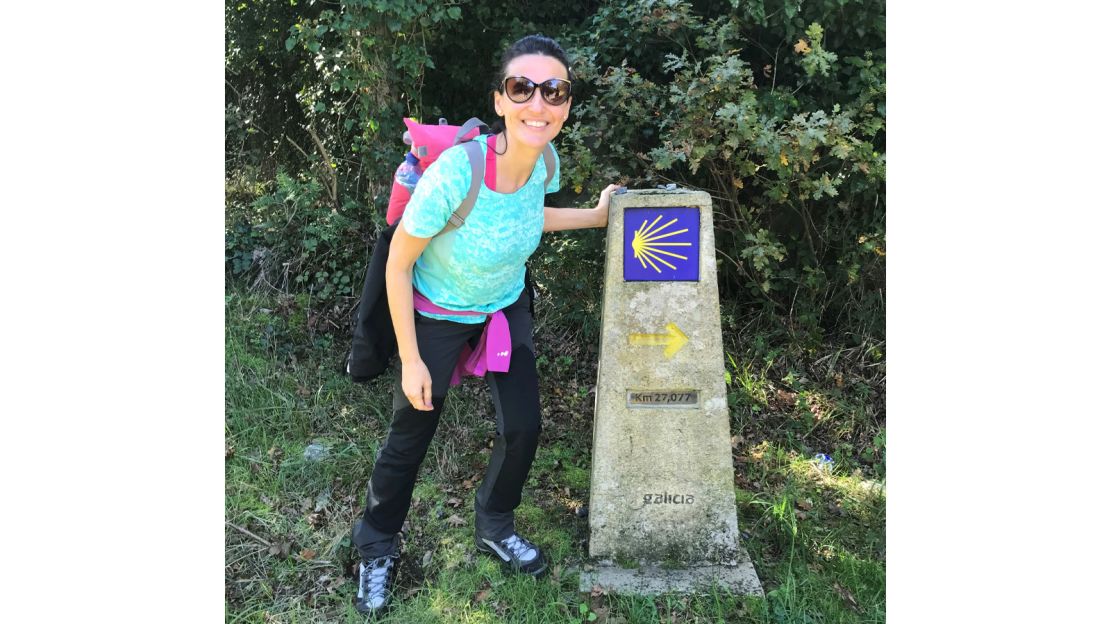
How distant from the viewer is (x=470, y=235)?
2408 millimetres

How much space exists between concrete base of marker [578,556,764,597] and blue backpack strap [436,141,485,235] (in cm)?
157

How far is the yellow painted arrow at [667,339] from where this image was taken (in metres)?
2.71

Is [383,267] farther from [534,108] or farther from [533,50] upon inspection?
[533,50]

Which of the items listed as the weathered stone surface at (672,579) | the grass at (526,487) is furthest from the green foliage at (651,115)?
the weathered stone surface at (672,579)

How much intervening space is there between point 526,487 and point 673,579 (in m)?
1.03

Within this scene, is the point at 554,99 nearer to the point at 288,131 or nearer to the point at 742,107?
the point at 742,107

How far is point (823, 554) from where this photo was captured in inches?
122

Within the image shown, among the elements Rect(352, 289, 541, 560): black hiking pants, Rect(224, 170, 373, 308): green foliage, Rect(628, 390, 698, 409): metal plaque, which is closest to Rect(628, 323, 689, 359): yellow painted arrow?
Rect(628, 390, 698, 409): metal plaque

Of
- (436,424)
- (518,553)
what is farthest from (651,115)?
(518,553)

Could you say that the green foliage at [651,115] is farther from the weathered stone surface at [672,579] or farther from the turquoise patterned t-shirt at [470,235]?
the weathered stone surface at [672,579]

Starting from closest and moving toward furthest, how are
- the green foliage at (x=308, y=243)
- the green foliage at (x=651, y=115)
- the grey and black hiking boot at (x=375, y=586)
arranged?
the grey and black hiking boot at (x=375, y=586) < the green foliage at (x=651, y=115) < the green foliage at (x=308, y=243)

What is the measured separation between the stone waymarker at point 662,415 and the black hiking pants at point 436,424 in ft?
1.01

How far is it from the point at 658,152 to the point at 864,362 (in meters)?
2.10

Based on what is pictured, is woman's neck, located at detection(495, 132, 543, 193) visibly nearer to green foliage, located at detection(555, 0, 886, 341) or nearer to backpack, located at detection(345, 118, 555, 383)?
backpack, located at detection(345, 118, 555, 383)
